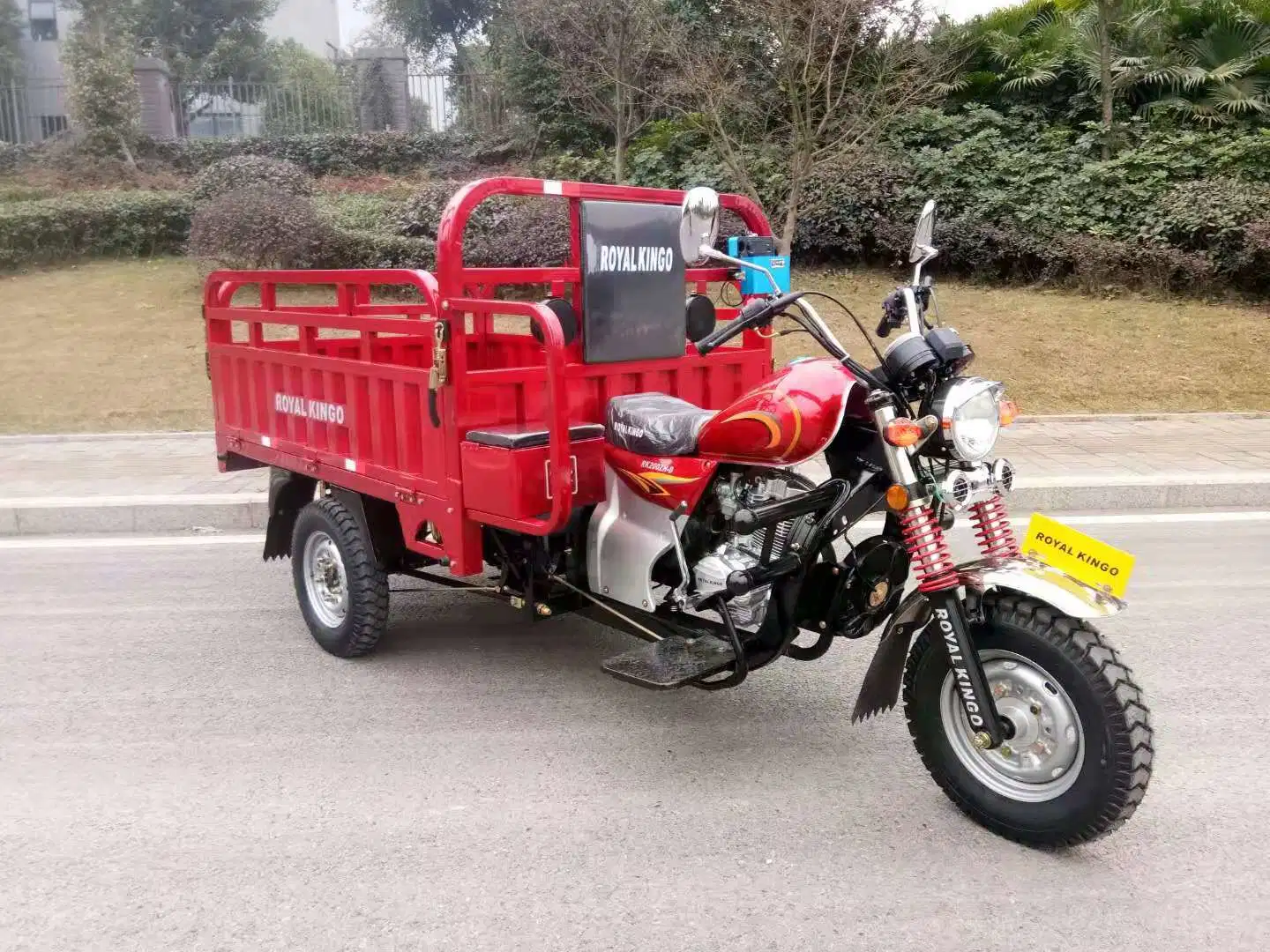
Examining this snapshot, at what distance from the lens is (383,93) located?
75.6 ft

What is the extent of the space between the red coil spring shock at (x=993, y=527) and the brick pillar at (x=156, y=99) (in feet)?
74.0

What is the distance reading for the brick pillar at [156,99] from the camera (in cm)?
2244

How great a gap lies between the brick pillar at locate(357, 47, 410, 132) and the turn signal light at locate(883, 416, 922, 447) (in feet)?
71.8

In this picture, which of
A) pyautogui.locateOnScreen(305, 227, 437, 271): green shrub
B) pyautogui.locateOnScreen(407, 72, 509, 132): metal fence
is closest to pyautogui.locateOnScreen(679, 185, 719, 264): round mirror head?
pyautogui.locateOnScreen(305, 227, 437, 271): green shrub

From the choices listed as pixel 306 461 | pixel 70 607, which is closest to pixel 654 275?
pixel 306 461

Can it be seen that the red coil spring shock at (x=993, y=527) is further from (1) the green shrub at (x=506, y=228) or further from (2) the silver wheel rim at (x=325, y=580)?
(1) the green shrub at (x=506, y=228)

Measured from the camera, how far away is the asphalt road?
2.80 metres

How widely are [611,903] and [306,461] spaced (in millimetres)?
2591

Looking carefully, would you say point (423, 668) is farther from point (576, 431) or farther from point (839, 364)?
point (839, 364)

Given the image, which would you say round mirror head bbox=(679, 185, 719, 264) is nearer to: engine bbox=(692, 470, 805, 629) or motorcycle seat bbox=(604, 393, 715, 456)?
motorcycle seat bbox=(604, 393, 715, 456)

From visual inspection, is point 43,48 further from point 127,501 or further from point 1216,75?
point 127,501

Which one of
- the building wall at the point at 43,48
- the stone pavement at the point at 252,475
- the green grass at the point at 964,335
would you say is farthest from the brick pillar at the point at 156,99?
the stone pavement at the point at 252,475

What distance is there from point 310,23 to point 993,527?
4194 cm

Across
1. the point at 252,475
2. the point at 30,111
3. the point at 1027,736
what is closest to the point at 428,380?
the point at 1027,736
